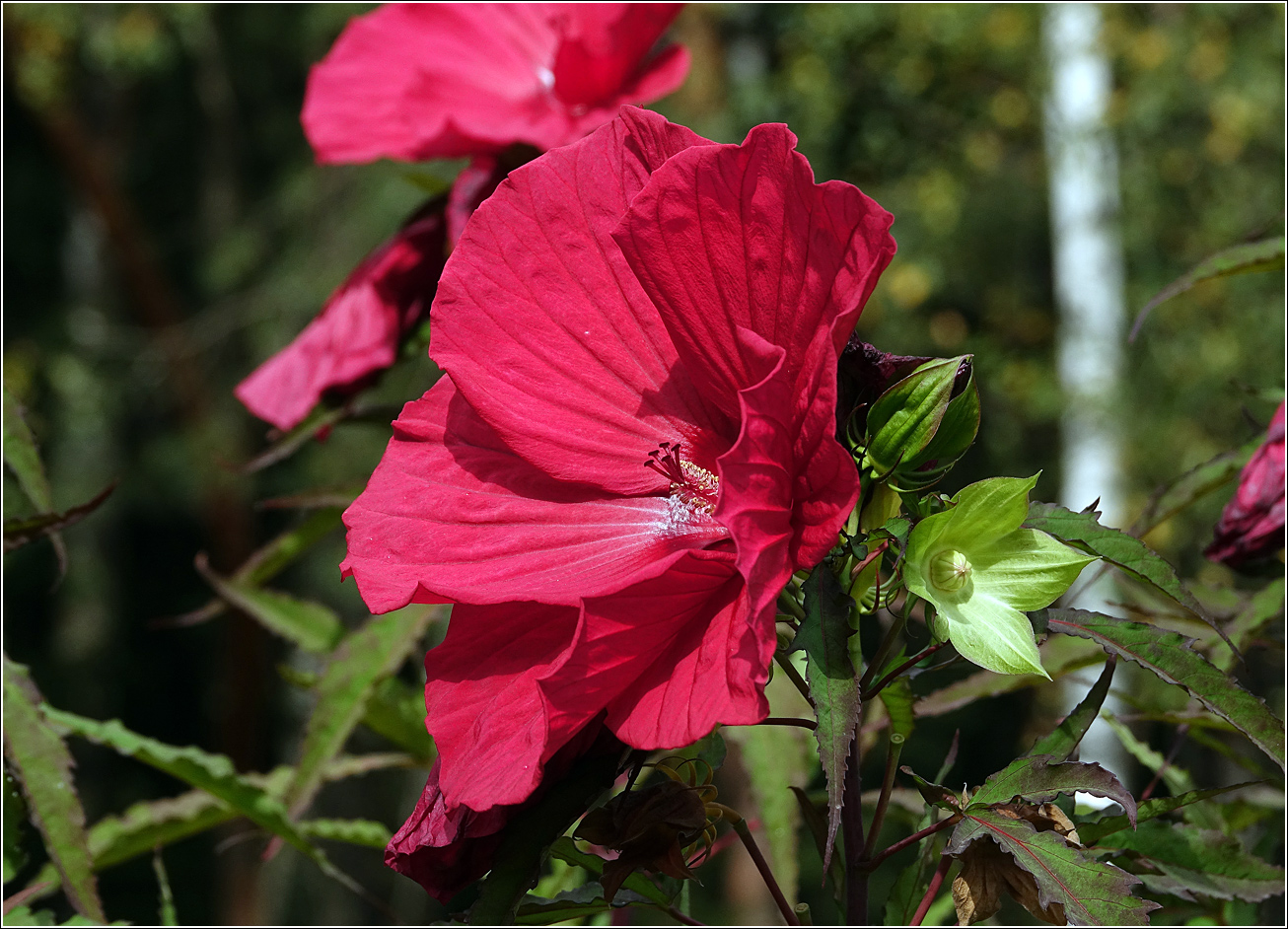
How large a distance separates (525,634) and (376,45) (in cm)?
41

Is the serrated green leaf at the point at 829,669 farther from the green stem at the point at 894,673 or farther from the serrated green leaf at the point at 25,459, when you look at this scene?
the serrated green leaf at the point at 25,459

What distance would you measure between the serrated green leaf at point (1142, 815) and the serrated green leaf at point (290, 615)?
449 mm

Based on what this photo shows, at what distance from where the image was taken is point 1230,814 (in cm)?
53

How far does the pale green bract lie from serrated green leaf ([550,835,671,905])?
0.51 ft

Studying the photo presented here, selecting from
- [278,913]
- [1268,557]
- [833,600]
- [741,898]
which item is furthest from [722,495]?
[278,913]

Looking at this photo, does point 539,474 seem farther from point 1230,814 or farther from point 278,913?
point 278,913

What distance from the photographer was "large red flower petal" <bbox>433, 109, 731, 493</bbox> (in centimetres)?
34

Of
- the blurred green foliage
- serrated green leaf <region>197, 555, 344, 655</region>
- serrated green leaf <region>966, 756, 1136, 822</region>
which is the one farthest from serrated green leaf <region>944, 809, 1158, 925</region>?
the blurred green foliage

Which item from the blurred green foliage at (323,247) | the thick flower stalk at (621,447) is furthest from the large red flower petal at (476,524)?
the blurred green foliage at (323,247)

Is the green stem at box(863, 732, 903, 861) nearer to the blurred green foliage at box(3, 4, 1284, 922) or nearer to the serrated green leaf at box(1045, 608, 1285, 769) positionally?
the serrated green leaf at box(1045, 608, 1285, 769)

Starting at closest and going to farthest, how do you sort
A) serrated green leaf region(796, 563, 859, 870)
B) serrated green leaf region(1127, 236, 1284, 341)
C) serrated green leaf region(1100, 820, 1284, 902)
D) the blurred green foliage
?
1. serrated green leaf region(796, 563, 859, 870)
2. serrated green leaf region(1100, 820, 1284, 902)
3. serrated green leaf region(1127, 236, 1284, 341)
4. the blurred green foliage

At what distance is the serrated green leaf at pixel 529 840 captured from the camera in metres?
0.32

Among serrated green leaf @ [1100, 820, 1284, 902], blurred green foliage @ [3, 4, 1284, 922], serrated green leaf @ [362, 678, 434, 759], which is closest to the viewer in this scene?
serrated green leaf @ [1100, 820, 1284, 902]

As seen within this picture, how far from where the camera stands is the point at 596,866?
1.29ft
